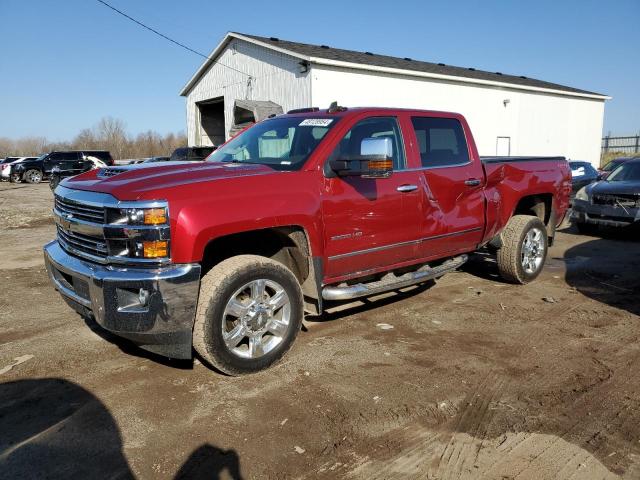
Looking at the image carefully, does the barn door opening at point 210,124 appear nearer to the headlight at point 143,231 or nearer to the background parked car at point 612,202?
the background parked car at point 612,202

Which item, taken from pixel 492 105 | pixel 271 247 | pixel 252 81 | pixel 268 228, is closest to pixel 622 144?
pixel 492 105

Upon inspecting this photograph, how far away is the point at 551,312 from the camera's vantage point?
5262mm

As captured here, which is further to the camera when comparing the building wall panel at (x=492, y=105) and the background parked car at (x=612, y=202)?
the building wall panel at (x=492, y=105)

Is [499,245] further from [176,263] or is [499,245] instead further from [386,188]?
[176,263]

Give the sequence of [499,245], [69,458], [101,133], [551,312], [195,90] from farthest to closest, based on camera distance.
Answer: [101,133]
[195,90]
[499,245]
[551,312]
[69,458]

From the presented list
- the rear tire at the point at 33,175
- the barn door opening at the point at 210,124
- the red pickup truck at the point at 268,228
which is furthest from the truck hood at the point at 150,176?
the rear tire at the point at 33,175

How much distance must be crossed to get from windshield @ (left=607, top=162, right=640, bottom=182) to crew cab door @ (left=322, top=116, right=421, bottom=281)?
8.03 metres

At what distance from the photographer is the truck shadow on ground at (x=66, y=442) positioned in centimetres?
261

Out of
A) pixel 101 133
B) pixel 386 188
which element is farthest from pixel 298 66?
pixel 101 133

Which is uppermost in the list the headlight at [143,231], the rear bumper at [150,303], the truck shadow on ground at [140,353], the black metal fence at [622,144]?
the black metal fence at [622,144]

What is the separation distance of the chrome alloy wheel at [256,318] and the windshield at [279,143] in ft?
3.43

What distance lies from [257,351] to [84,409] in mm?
1204

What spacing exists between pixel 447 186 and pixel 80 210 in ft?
11.0

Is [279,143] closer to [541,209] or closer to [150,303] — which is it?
[150,303]
